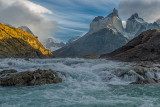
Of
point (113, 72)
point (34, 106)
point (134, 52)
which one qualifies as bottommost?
point (34, 106)

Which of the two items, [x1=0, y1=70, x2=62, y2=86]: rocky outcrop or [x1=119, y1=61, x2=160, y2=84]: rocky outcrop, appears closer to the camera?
[x1=0, y1=70, x2=62, y2=86]: rocky outcrop

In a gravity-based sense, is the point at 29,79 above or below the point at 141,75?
below

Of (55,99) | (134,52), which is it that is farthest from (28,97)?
(134,52)

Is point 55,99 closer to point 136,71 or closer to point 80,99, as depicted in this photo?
point 80,99

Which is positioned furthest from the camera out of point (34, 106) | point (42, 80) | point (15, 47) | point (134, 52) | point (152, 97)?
point (15, 47)

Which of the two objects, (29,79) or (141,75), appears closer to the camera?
(29,79)

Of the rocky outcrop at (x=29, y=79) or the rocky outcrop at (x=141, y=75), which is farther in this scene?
the rocky outcrop at (x=141, y=75)

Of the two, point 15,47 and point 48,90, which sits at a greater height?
point 15,47

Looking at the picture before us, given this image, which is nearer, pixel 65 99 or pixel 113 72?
pixel 65 99

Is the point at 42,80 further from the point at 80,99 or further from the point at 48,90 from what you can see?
the point at 80,99

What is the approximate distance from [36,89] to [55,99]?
536 centimetres

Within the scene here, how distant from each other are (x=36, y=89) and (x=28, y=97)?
144 inches

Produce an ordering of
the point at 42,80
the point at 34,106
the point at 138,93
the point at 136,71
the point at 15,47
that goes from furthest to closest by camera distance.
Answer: the point at 15,47 → the point at 136,71 → the point at 42,80 → the point at 138,93 → the point at 34,106

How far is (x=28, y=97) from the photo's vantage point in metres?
18.2
